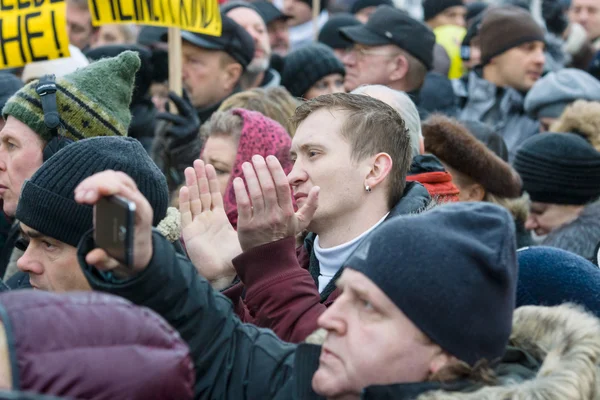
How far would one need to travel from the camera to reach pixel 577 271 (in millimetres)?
2914

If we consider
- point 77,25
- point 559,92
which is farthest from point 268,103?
point 77,25

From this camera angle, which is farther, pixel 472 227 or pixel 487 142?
pixel 487 142

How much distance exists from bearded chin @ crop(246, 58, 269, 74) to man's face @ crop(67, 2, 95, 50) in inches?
72.0

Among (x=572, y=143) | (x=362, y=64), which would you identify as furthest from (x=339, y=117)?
(x=362, y=64)

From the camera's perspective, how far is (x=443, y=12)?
34.7 ft

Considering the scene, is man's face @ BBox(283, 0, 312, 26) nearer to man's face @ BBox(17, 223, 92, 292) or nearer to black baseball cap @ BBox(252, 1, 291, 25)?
black baseball cap @ BBox(252, 1, 291, 25)

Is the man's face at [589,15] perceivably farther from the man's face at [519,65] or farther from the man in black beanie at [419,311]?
the man in black beanie at [419,311]

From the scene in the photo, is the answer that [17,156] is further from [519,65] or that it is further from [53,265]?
[519,65]

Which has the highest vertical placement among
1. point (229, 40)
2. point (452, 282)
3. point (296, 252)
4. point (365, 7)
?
point (452, 282)

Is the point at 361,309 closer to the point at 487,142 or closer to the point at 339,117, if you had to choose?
the point at 339,117

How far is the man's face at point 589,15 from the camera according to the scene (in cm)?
955

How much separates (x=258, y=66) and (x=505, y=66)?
199 cm

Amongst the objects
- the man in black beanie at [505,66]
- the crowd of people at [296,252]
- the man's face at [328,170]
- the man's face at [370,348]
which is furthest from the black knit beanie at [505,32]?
the man's face at [370,348]

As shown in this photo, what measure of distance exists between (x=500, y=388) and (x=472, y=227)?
0.41m
